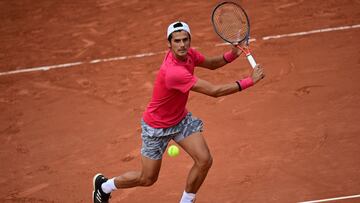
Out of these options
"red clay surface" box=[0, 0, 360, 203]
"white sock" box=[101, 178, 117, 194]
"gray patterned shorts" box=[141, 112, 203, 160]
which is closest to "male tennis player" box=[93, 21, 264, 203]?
"gray patterned shorts" box=[141, 112, 203, 160]

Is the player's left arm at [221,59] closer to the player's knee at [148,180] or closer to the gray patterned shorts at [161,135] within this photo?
the gray patterned shorts at [161,135]

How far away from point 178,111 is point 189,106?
3.02 meters

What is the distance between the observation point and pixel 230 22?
7355 mm

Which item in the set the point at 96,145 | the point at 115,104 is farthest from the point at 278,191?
the point at 115,104

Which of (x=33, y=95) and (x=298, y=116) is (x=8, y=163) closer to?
(x=33, y=95)

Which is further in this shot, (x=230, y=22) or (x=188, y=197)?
(x=230, y=22)

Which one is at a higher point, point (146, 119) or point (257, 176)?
point (146, 119)

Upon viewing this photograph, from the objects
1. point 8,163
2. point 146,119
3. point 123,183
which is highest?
point 146,119

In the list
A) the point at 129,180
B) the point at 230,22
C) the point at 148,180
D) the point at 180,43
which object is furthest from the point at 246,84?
the point at 129,180

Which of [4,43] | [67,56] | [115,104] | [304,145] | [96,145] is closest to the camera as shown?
[304,145]

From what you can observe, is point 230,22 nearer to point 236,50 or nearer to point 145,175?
point 236,50

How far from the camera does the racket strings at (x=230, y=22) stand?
7.30 m

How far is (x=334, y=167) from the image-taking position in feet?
26.6

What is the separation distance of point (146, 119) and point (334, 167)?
2531 mm
